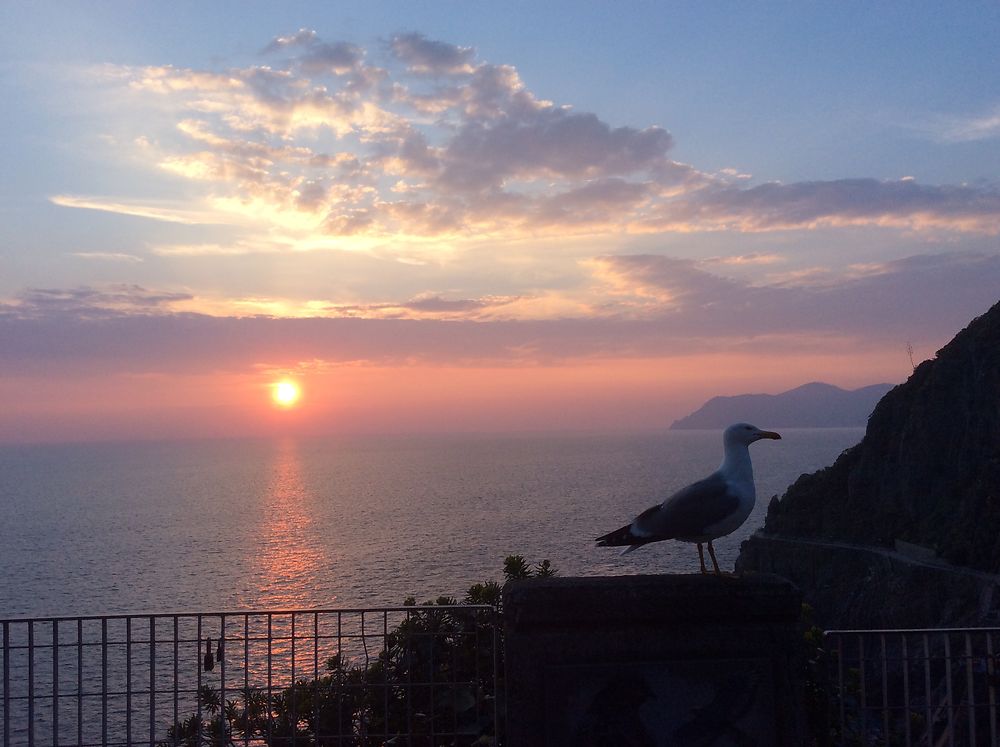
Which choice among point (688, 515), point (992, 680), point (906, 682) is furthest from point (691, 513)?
point (992, 680)

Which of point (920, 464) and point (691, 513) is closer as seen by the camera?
point (691, 513)

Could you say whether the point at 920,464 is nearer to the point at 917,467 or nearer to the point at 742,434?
the point at 917,467

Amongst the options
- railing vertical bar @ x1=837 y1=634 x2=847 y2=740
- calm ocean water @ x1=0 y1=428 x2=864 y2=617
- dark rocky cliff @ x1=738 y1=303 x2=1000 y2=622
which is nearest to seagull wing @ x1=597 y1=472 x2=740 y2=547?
railing vertical bar @ x1=837 y1=634 x2=847 y2=740

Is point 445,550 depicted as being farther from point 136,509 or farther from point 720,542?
point 136,509

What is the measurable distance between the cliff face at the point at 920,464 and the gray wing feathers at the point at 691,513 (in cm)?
6345

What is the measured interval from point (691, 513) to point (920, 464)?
7627 cm

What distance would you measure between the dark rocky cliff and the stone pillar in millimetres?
63445

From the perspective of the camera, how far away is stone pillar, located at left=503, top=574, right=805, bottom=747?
4.38 metres

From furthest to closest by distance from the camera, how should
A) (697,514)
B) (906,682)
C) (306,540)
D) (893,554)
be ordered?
(306,540) < (893,554) < (906,682) < (697,514)

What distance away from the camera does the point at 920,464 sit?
73125 mm

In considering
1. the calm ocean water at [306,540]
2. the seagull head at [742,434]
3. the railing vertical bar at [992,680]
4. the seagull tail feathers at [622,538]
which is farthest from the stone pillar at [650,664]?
the calm ocean water at [306,540]

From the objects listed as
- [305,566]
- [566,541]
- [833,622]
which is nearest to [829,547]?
[833,622]

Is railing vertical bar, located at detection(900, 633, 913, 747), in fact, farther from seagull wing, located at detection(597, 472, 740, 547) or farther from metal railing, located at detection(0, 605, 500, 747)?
metal railing, located at detection(0, 605, 500, 747)

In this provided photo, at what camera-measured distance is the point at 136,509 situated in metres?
131
